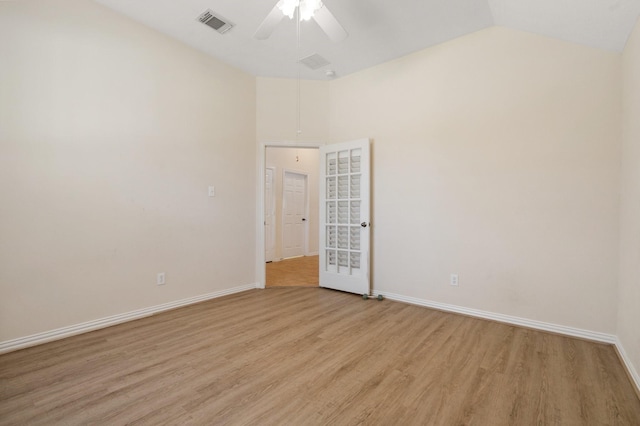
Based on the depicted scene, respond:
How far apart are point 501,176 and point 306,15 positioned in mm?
2364

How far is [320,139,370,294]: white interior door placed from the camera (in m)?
3.79

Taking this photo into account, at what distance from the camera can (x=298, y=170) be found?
23.0 feet

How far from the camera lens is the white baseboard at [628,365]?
183 cm

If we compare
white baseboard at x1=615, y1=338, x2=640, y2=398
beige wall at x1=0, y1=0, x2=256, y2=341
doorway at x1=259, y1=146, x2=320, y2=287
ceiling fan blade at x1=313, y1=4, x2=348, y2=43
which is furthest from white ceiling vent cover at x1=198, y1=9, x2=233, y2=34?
white baseboard at x1=615, y1=338, x2=640, y2=398

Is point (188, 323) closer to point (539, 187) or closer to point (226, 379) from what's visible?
point (226, 379)

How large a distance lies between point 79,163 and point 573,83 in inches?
177

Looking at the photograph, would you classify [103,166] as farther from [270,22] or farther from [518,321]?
[518,321]

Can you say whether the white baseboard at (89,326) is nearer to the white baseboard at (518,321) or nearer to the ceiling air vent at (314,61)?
the white baseboard at (518,321)

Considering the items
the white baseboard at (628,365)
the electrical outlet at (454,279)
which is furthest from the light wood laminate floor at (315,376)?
the electrical outlet at (454,279)

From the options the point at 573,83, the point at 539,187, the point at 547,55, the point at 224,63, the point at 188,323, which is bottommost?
the point at 188,323

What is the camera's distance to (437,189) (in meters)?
3.34

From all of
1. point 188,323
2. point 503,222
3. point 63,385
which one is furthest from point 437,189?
point 63,385

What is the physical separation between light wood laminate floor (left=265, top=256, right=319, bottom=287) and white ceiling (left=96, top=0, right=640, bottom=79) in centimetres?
312

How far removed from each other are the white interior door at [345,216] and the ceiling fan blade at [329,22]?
1.61m
